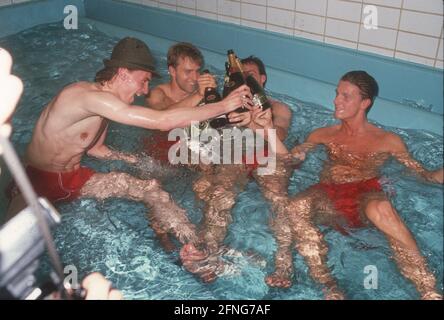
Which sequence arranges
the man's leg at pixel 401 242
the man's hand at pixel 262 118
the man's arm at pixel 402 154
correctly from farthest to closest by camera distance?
the man's arm at pixel 402 154 < the man's hand at pixel 262 118 < the man's leg at pixel 401 242

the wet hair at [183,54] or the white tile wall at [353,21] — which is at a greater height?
the white tile wall at [353,21]

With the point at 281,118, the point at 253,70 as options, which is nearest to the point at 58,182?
the point at 253,70

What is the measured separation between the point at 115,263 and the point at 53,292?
4.94 ft

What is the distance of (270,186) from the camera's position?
3.14 m

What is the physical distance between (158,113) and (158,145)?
3.66 ft

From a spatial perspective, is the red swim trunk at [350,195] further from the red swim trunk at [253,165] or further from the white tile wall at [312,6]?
the white tile wall at [312,6]

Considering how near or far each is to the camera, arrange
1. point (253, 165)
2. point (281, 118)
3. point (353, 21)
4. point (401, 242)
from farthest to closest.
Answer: point (353, 21) < point (281, 118) < point (253, 165) < point (401, 242)

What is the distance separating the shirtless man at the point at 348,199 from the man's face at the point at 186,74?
110 cm

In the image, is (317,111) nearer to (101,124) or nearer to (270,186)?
(270,186)

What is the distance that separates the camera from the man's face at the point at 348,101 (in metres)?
3.20

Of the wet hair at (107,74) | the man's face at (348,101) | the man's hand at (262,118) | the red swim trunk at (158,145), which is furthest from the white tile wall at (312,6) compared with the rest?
the wet hair at (107,74)

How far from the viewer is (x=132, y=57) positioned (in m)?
2.79

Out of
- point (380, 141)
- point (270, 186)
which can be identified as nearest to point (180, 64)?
point (270, 186)

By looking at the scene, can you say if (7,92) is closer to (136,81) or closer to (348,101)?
(136,81)
